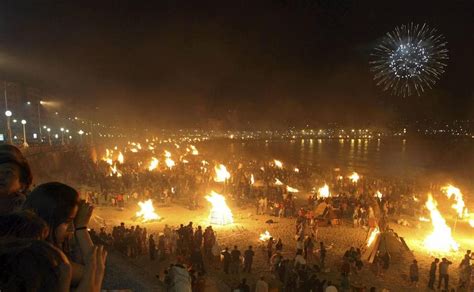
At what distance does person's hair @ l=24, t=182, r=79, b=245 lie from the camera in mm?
Result: 2191

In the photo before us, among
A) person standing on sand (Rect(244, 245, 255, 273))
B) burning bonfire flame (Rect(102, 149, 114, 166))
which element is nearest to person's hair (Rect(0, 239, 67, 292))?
person standing on sand (Rect(244, 245, 255, 273))

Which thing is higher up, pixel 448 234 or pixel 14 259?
pixel 14 259

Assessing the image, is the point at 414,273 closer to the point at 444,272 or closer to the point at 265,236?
the point at 444,272

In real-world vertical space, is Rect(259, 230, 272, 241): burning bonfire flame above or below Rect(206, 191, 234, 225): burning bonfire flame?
below

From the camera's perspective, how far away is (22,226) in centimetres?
166

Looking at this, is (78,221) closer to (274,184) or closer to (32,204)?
(32,204)

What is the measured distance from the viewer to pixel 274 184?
95.3ft

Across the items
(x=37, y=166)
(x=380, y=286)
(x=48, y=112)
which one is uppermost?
(x=48, y=112)

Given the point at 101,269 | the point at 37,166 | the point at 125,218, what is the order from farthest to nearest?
the point at 37,166 → the point at 125,218 → the point at 101,269

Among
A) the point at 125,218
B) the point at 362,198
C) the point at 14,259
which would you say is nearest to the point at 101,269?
the point at 14,259

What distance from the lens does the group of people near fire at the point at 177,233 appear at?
1.64m

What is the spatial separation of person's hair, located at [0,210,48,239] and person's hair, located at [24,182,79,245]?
0.48m

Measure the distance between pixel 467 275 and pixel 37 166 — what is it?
27.2 m

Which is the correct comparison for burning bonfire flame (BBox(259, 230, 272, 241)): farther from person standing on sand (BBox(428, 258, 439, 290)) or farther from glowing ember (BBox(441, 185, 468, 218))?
glowing ember (BBox(441, 185, 468, 218))
